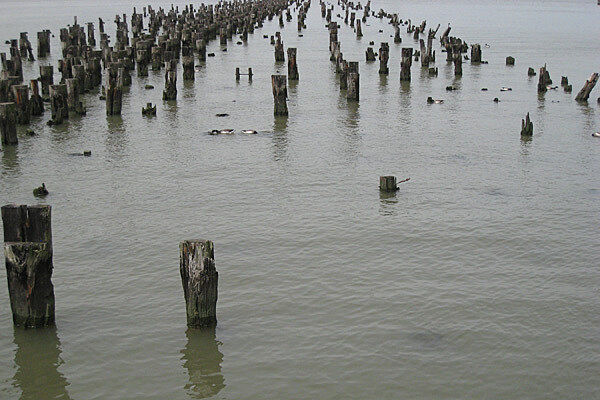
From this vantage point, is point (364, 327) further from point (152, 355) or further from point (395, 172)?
point (395, 172)

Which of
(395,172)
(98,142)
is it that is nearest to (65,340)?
(395,172)

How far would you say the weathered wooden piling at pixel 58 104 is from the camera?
77.7 feet

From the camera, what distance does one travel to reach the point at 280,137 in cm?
2244

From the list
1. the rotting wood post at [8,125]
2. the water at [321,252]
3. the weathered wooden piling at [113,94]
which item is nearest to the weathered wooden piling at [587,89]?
the water at [321,252]

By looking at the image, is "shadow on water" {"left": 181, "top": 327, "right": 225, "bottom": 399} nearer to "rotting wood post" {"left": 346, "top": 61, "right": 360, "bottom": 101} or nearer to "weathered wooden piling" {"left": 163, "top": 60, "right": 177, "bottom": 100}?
"rotting wood post" {"left": 346, "top": 61, "right": 360, "bottom": 101}

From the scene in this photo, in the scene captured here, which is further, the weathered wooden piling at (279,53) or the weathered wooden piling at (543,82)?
the weathered wooden piling at (279,53)

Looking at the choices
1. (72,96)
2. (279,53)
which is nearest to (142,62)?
(279,53)

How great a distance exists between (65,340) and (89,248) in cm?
351

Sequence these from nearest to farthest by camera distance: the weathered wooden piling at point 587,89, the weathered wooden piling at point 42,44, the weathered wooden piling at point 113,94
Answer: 1. the weathered wooden piling at point 113,94
2. the weathered wooden piling at point 587,89
3. the weathered wooden piling at point 42,44

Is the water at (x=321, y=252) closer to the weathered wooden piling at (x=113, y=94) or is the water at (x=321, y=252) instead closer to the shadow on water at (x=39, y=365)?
the shadow on water at (x=39, y=365)

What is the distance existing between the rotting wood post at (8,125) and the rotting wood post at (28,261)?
443 inches

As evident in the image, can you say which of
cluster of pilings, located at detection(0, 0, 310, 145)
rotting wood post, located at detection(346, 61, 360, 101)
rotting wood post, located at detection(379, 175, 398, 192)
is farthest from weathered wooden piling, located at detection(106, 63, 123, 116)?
rotting wood post, located at detection(379, 175, 398, 192)

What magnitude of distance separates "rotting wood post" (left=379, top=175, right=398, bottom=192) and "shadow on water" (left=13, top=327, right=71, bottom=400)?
8.40 metres

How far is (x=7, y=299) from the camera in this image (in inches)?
456
